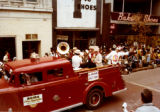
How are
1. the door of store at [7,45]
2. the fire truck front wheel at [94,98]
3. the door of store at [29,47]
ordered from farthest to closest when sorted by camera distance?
the door of store at [29,47] → the door of store at [7,45] → the fire truck front wheel at [94,98]

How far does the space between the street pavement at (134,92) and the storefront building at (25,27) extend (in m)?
7.16

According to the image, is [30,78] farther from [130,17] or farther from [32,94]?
[130,17]

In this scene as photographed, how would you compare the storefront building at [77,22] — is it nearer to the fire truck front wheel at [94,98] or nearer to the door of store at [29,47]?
the door of store at [29,47]

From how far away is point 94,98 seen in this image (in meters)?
7.12

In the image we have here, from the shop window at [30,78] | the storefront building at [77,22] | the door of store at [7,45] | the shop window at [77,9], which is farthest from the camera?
the shop window at [77,9]

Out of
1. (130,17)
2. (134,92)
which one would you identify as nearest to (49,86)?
(134,92)

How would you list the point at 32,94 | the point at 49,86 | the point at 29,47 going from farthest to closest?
the point at 29,47, the point at 49,86, the point at 32,94

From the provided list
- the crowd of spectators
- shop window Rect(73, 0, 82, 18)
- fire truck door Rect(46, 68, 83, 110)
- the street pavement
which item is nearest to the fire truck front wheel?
the street pavement

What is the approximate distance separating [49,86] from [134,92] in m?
4.82

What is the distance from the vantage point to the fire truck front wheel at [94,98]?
272 inches

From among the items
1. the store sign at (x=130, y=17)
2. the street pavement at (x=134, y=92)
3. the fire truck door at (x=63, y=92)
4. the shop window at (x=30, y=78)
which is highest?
the store sign at (x=130, y=17)

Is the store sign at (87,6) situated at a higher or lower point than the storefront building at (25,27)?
higher

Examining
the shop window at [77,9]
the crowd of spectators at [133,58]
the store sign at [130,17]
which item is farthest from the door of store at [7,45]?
the store sign at [130,17]

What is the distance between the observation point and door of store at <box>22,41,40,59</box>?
14375 mm
